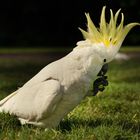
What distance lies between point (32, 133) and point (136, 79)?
621 cm

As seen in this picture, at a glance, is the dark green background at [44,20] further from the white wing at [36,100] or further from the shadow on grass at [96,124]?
the white wing at [36,100]

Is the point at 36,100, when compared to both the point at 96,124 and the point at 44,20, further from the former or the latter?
the point at 44,20

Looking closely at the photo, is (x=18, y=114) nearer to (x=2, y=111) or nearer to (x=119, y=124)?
(x=2, y=111)

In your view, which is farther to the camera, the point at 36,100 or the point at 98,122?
the point at 98,122

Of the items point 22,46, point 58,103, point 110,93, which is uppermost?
point 58,103

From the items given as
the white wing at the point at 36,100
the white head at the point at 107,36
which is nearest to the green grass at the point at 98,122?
the white wing at the point at 36,100

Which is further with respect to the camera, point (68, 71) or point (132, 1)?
point (132, 1)

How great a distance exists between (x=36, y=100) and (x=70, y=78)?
34 centimetres

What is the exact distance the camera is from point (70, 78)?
4391 mm

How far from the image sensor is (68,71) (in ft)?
14.5

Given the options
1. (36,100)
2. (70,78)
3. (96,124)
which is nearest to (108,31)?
(70,78)

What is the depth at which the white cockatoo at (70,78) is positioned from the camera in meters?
4.36

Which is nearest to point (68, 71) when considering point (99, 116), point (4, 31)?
point (99, 116)

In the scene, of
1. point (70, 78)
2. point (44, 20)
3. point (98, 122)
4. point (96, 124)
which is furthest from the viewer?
point (44, 20)
